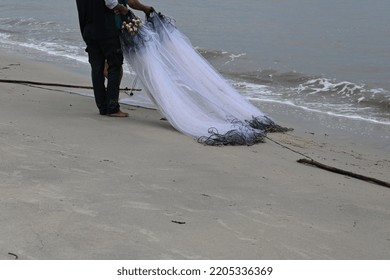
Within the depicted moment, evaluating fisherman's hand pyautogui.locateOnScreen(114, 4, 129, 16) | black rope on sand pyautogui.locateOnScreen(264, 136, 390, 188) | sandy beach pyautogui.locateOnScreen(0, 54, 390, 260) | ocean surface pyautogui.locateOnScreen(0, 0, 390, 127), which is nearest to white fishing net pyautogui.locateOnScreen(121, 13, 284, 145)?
fisherman's hand pyautogui.locateOnScreen(114, 4, 129, 16)

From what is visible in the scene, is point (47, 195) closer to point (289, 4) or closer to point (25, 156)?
point (25, 156)

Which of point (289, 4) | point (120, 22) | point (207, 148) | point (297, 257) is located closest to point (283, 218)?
point (297, 257)

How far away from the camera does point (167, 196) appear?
392cm

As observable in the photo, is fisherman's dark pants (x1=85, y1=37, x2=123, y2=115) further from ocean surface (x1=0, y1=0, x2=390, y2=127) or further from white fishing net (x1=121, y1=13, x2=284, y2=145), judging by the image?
ocean surface (x1=0, y1=0, x2=390, y2=127)

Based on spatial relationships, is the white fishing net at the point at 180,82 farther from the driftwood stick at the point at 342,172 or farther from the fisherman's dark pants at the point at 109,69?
the driftwood stick at the point at 342,172

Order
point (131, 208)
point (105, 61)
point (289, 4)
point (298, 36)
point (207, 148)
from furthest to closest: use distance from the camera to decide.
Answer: point (289, 4), point (298, 36), point (105, 61), point (207, 148), point (131, 208)

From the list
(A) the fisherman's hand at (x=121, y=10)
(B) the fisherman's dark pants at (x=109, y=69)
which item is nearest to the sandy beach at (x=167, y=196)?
(B) the fisherman's dark pants at (x=109, y=69)

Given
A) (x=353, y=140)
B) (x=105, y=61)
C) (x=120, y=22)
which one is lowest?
(x=353, y=140)

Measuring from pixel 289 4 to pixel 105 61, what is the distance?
53.8 ft

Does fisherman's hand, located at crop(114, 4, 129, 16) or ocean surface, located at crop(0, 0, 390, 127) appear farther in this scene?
ocean surface, located at crop(0, 0, 390, 127)

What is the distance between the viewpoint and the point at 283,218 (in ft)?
12.2

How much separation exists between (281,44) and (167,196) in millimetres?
11318

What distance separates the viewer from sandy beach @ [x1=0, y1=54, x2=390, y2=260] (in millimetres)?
3117

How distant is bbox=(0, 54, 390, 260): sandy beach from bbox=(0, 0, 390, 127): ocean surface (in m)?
3.60
